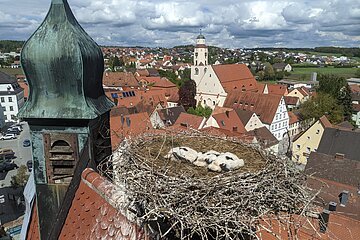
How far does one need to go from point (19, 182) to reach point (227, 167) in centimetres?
1913

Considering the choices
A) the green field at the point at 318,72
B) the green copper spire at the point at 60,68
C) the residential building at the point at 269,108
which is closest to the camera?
the green copper spire at the point at 60,68

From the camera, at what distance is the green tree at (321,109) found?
36.5 metres

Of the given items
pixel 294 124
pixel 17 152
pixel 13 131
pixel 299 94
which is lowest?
pixel 17 152

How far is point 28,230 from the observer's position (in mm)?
5043

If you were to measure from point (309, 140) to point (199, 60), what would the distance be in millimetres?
29636

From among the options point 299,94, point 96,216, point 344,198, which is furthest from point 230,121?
point 299,94

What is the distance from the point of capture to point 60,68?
443 centimetres

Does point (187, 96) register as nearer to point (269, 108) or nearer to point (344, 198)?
point (269, 108)

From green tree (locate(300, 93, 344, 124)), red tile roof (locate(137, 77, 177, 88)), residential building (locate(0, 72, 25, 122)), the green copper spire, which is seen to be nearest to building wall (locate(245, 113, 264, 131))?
green tree (locate(300, 93, 344, 124))

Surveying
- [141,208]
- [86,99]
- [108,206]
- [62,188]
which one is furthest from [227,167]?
[62,188]

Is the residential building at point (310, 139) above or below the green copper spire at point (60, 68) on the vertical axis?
below

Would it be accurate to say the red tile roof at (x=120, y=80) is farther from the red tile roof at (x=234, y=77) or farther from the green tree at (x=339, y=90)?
the green tree at (x=339, y=90)

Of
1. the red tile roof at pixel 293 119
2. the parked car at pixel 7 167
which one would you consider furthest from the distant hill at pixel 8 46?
the red tile roof at pixel 293 119

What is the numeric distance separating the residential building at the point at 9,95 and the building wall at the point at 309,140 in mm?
32807
